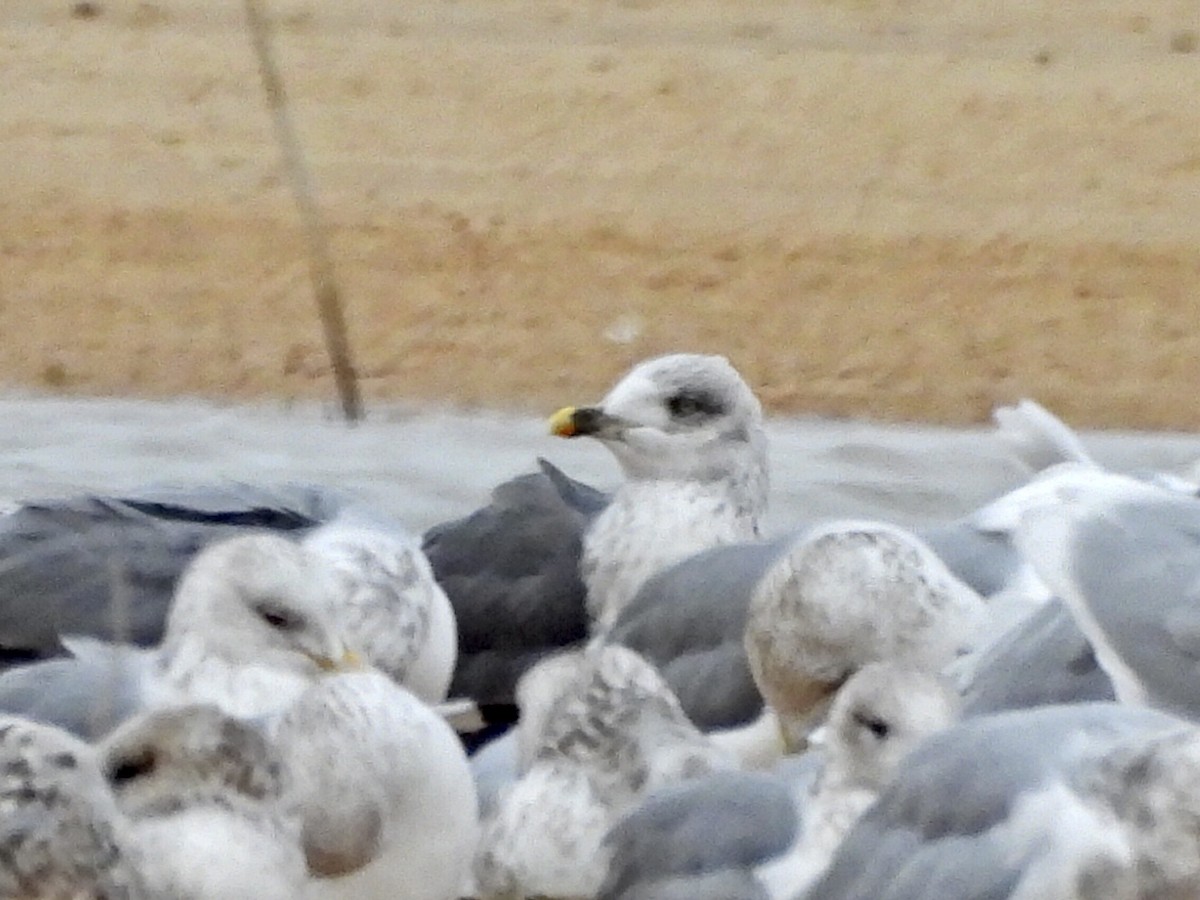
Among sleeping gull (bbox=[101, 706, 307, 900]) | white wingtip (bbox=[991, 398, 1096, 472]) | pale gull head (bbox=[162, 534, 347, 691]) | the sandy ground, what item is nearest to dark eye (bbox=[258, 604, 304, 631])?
pale gull head (bbox=[162, 534, 347, 691])

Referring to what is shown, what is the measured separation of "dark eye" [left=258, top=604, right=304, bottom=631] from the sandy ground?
7.06 feet

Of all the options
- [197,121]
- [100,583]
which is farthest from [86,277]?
[100,583]

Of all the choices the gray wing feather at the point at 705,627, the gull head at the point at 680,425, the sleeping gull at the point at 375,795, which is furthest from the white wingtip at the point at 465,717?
the sleeping gull at the point at 375,795

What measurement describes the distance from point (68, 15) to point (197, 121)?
80 centimetres

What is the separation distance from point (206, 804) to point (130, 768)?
61 mm

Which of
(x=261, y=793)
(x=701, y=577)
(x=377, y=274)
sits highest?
(x=261, y=793)

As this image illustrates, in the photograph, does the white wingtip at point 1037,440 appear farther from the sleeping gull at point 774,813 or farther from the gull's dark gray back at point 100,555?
the sleeping gull at point 774,813

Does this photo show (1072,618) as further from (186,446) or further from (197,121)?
(197,121)

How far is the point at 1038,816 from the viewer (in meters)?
1.70

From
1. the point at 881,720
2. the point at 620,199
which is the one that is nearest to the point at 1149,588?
the point at 881,720

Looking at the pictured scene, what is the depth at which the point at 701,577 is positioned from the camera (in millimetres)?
2775

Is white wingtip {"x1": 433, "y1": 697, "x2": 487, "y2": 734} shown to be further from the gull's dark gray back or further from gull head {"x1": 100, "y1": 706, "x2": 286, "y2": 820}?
gull head {"x1": 100, "y1": 706, "x2": 286, "y2": 820}

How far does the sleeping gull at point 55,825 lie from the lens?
160cm

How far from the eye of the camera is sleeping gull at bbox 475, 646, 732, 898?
7.20 ft
